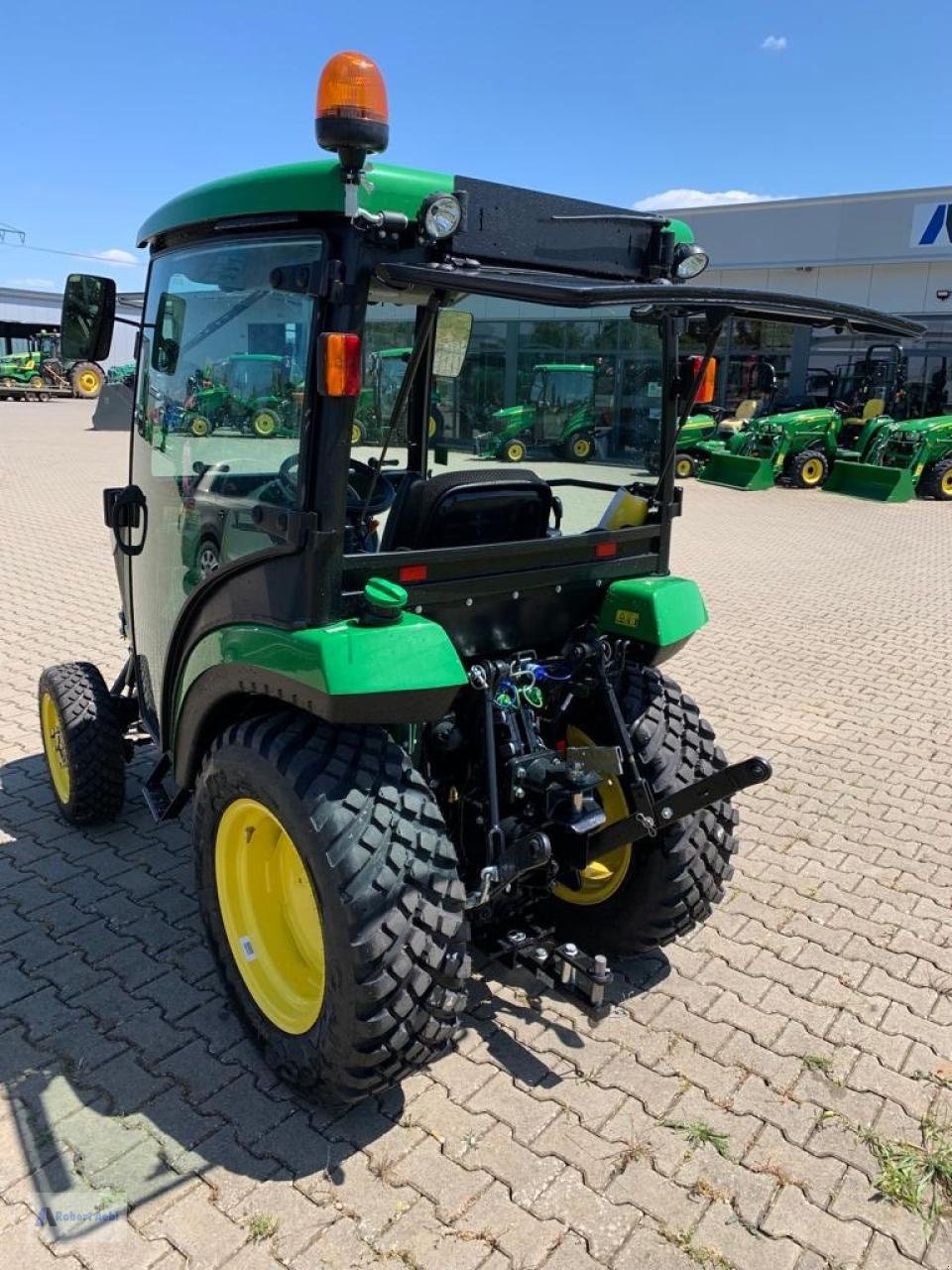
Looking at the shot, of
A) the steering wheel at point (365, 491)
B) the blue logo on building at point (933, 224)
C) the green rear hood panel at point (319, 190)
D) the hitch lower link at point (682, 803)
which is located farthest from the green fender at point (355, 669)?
the blue logo on building at point (933, 224)

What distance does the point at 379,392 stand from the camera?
2482mm

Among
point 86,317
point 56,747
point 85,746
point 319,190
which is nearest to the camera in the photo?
point 319,190

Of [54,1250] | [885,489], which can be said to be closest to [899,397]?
[885,489]

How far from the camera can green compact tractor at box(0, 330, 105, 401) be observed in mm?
30531

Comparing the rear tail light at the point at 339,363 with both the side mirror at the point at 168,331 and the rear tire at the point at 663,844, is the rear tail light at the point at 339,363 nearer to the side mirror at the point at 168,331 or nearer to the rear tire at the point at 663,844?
the side mirror at the point at 168,331

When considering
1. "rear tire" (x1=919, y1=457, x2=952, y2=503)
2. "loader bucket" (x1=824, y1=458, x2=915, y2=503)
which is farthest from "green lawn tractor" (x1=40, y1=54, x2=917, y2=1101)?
"rear tire" (x1=919, y1=457, x2=952, y2=503)

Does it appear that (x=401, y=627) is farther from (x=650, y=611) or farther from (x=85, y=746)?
(x=85, y=746)

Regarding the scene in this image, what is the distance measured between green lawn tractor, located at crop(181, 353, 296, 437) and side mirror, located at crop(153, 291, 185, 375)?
6.6 inches

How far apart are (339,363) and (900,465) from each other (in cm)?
1585

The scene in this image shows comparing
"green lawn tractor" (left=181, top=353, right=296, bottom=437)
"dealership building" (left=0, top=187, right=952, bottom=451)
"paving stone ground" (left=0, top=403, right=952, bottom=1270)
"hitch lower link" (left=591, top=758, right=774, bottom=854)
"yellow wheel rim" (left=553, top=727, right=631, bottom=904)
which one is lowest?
"paving stone ground" (left=0, top=403, right=952, bottom=1270)

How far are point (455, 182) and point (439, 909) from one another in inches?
67.2

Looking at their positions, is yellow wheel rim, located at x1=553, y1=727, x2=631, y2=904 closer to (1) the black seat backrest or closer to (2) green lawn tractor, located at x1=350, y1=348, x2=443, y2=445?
(1) the black seat backrest

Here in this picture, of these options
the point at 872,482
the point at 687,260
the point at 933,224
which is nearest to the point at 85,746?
the point at 687,260

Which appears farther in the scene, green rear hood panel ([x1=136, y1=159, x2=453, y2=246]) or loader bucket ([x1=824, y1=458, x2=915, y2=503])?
loader bucket ([x1=824, y1=458, x2=915, y2=503])
